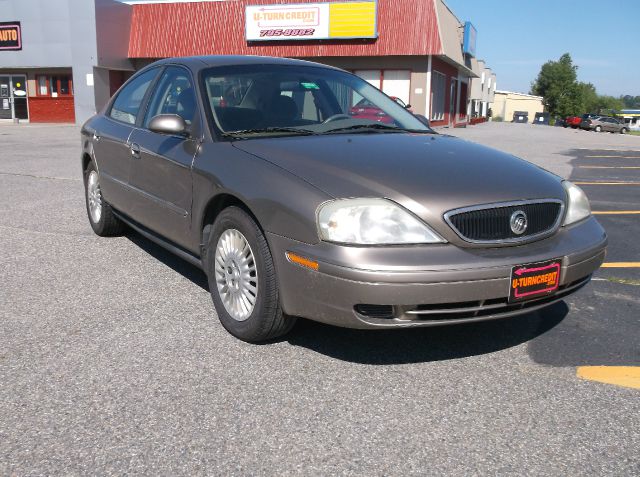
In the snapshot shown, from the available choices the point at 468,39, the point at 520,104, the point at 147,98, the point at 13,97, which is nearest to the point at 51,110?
the point at 13,97

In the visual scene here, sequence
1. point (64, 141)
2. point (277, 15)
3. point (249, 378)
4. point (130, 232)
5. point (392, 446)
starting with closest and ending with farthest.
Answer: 1. point (392, 446)
2. point (249, 378)
3. point (130, 232)
4. point (64, 141)
5. point (277, 15)

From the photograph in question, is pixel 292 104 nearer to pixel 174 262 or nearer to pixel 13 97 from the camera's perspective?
pixel 174 262

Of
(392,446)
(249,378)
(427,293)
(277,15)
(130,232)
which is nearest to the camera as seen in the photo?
(392,446)

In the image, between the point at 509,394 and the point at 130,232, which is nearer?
the point at 509,394

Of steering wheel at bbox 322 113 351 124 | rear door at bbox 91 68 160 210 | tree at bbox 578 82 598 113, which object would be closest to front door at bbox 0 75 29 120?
rear door at bbox 91 68 160 210

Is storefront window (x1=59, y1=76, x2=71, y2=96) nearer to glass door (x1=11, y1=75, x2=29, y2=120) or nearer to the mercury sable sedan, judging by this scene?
glass door (x1=11, y1=75, x2=29, y2=120)

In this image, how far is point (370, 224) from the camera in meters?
2.77

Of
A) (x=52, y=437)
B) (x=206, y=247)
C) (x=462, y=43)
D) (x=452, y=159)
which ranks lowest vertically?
(x=52, y=437)

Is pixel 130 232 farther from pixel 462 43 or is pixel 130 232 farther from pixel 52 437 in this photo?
pixel 462 43

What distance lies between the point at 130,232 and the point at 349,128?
9.11 feet

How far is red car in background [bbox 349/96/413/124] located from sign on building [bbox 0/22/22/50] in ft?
91.8

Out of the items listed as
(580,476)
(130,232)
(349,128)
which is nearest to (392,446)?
(580,476)

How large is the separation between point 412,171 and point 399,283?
68 centimetres

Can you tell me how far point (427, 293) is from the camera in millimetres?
2688
